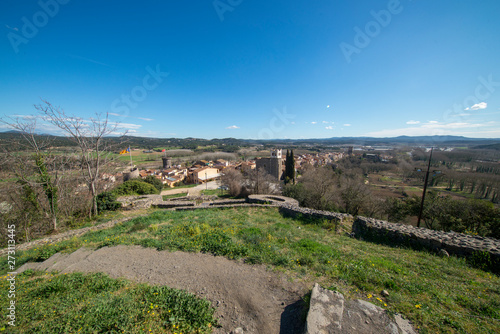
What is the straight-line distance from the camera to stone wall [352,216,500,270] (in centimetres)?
502

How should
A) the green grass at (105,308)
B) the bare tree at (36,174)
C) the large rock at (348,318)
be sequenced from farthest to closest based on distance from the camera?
the bare tree at (36,174), the green grass at (105,308), the large rock at (348,318)

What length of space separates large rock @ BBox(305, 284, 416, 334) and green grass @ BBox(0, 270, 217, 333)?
1.53 meters

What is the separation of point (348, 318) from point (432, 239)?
18.9 feet

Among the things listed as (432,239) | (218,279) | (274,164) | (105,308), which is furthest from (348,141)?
(105,308)

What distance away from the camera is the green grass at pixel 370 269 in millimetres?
2779

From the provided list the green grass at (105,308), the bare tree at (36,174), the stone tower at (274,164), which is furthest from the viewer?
the stone tower at (274,164)

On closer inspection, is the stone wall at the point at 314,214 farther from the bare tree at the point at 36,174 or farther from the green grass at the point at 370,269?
the bare tree at the point at 36,174

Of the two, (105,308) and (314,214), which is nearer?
(105,308)

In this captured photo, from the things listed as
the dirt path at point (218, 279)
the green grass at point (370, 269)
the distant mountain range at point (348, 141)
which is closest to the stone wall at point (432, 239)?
the green grass at point (370, 269)

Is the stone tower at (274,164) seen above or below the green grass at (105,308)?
below

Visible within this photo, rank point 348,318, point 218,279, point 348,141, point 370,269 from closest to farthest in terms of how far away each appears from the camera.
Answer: point 348,318 → point 218,279 → point 370,269 → point 348,141

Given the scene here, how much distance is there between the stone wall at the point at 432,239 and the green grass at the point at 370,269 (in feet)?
1.67

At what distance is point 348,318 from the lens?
2418 mm

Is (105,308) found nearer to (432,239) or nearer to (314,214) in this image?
(314,214)
